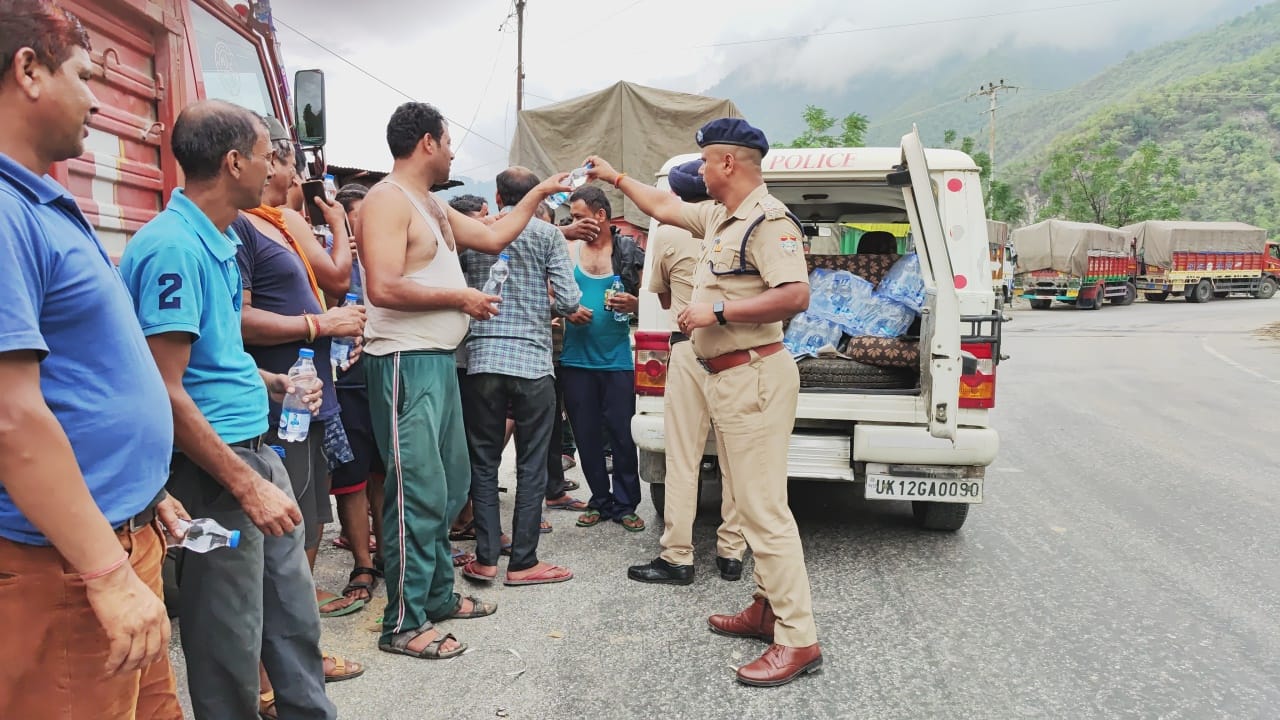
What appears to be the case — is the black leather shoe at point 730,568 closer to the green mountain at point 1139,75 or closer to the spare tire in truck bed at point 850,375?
the spare tire in truck bed at point 850,375

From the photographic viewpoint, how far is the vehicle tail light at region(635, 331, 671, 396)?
433cm

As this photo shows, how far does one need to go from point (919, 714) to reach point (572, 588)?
1749 mm

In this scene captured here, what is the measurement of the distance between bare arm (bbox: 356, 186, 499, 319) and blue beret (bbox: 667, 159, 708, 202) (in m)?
1.70

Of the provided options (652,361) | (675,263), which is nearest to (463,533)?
(652,361)

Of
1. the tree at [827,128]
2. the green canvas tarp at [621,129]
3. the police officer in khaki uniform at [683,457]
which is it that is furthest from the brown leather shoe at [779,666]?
the tree at [827,128]

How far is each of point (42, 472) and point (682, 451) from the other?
291 cm

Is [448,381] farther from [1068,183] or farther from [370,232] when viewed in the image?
[1068,183]

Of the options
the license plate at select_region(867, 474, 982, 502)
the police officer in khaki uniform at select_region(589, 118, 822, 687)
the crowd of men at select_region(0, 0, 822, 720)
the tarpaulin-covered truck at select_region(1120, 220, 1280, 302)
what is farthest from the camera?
the tarpaulin-covered truck at select_region(1120, 220, 1280, 302)

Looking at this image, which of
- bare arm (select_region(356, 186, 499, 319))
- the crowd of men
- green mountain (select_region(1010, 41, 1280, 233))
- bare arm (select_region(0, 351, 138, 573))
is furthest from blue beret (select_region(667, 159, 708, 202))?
green mountain (select_region(1010, 41, 1280, 233))

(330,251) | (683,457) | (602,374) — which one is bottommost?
(683,457)

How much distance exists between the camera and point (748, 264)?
3184 millimetres

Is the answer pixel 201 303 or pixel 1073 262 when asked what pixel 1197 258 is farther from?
pixel 201 303

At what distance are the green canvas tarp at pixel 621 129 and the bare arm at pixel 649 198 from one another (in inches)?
216

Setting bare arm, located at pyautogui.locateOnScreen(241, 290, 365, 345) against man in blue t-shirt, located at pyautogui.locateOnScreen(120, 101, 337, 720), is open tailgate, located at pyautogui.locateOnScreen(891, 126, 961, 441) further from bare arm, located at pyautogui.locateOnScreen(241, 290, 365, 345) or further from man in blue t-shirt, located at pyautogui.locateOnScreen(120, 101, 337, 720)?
man in blue t-shirt, located at pyautogui.locateOnScreen(120, 101, 337, 720)
